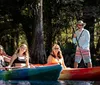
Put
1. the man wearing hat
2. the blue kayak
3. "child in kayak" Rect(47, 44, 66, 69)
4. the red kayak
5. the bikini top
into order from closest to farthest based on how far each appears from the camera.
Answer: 1. the blue kayak
2. the red kayak
3. the bikini top
4. "child in kayak" Rect(47, 44, 66, 69)
5. the man wearing hat

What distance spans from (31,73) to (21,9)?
1105 centimetres

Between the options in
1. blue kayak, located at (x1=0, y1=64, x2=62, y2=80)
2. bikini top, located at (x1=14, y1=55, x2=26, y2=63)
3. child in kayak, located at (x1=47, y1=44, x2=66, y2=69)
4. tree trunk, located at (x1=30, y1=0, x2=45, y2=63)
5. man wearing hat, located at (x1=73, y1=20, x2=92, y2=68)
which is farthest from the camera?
tree trunk, located at (x1=30, y1=0, x2=45, y2=63)

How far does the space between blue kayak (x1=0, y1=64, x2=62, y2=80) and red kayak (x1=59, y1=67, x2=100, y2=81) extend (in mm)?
444

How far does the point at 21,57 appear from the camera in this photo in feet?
37.6

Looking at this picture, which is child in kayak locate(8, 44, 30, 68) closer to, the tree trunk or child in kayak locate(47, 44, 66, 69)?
child in kayak locate(47, 44, 66, 69)

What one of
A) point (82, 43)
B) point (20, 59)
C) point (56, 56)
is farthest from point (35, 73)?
point (82, 43)

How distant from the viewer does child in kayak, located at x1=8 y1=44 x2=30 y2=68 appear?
446 inches

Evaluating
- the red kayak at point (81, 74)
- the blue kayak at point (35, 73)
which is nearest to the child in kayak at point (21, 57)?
the blue kayak at point (35, 73)

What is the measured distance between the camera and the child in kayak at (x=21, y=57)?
11.3 metres

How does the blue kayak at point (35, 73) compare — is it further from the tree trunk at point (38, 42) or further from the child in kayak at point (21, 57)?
the tree trunk at point (38, 42)

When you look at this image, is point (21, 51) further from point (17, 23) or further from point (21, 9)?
point (17, 23)

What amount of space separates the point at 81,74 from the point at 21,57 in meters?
2.00

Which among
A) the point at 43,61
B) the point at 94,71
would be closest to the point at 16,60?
the point at 94,71

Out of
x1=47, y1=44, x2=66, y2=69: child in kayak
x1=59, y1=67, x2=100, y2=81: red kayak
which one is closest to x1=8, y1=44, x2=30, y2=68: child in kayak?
x1=47, y1=44, x2=66, y2=69: child in kayak
